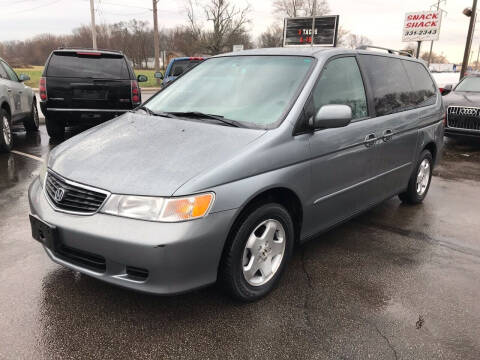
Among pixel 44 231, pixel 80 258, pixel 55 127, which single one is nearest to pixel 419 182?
pixel 80 258

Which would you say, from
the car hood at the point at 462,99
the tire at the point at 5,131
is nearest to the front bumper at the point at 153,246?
the tire at the point at 5,131

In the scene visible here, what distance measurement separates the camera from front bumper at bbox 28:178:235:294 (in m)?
2.32

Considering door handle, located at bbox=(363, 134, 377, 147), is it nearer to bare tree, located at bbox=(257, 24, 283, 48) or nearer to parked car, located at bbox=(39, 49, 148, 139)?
parked car, located at bbox=(39, 49, 148, 139)

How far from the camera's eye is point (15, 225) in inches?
162

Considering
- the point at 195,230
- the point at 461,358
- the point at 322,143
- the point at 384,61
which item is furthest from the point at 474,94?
the point at 195,230

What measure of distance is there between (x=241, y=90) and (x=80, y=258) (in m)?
1.76

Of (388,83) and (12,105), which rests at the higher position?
(388,83)

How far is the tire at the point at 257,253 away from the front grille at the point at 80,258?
739mm

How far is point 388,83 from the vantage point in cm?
418

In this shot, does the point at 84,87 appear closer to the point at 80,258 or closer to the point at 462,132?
the point at 80,258

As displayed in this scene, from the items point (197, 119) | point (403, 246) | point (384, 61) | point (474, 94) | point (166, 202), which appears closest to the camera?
point (166, 202)

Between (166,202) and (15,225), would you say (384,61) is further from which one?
(15,225)

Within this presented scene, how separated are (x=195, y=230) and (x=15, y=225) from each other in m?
2.63

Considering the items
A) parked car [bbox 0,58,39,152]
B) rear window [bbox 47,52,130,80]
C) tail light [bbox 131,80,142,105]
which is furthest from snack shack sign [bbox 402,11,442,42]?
parked car [bbox 0,58,39,152]
